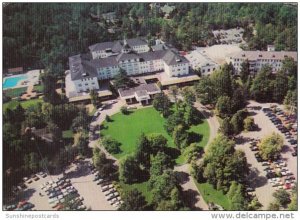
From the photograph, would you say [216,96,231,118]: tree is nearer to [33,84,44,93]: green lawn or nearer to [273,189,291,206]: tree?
[273,189,291,206]: tree

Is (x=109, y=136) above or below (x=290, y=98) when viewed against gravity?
below

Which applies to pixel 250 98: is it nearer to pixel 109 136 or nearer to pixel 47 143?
pixel 109 136

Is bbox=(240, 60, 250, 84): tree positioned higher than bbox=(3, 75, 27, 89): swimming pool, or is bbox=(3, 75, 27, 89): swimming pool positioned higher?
bbox=(240, 60, 250, 84): tree

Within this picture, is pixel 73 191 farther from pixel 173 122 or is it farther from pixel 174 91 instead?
pixel 174 91

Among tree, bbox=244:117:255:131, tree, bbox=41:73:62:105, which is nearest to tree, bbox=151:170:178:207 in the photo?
tree, bbox=244:117:255:131

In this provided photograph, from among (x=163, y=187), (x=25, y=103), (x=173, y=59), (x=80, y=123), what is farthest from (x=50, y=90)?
(x=163, y=187)

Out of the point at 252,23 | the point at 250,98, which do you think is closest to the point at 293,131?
the point at 250,98
